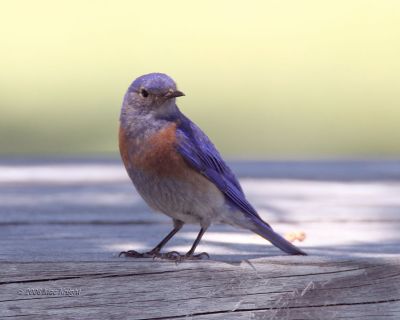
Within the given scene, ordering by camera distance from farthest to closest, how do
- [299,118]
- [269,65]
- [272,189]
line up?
[269,65], [299,118], [272,189]

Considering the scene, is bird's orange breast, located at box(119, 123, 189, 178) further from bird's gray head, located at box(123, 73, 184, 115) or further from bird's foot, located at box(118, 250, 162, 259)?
bird's foot, located at box(118, 250, 162, 259)

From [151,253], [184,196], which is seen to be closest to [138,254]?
[151,253]

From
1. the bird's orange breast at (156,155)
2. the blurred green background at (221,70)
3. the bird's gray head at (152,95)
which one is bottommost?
the blurred green background at (221,70)

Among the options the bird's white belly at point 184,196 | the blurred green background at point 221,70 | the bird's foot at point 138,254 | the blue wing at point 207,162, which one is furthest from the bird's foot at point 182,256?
the blurred green background at point 221,70

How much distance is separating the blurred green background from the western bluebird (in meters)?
6.36

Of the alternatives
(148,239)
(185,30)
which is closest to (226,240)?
(148,239)

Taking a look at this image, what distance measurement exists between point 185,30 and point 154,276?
42.9 feet

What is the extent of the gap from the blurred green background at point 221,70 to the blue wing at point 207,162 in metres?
6.33

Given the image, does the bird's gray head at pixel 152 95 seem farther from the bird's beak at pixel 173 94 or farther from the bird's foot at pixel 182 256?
the bird's foot at pixel 182 256

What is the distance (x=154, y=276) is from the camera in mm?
3799

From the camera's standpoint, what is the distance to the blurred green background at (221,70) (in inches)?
479

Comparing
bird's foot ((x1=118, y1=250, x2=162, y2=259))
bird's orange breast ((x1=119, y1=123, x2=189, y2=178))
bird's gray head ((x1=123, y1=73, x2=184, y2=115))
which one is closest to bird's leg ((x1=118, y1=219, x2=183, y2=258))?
bird's foot ((x1=118, y1=250, x2=162, y2=259))

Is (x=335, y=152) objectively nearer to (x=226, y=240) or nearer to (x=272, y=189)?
(x=272, y=189)

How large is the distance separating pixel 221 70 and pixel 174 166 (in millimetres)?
10660
